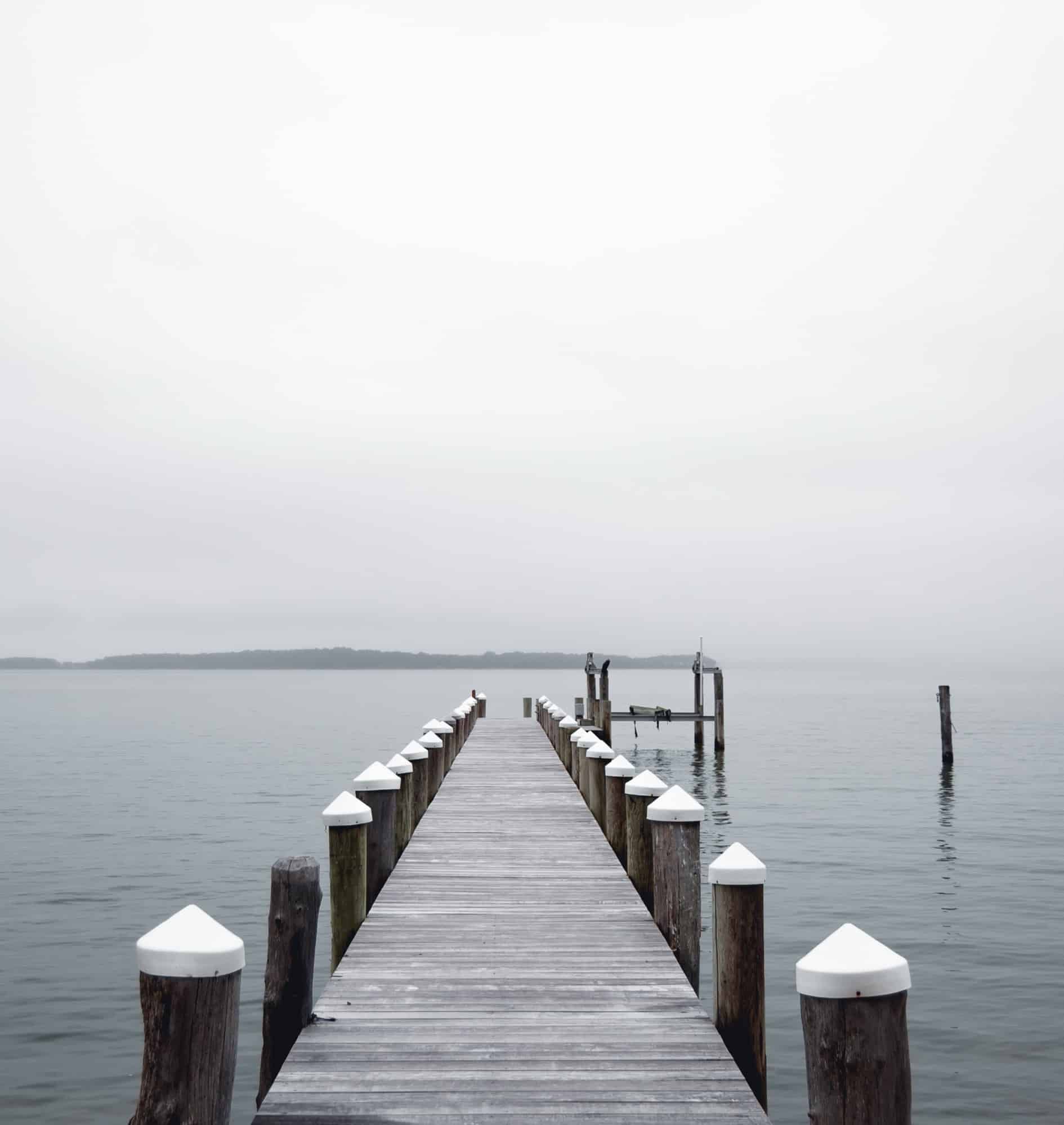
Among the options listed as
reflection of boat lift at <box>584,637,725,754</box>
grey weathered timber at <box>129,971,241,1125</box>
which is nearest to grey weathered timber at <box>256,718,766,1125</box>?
grey weathered timber at <box>129,971,241,1125</box>

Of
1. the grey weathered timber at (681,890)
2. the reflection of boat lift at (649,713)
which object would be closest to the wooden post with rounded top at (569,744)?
the grey weathered timber at (681,890)

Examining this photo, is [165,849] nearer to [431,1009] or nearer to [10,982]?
[10,982]

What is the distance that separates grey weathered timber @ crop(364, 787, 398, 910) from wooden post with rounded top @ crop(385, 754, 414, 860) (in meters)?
1.17

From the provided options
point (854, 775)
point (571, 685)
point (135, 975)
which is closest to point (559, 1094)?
point (135, 975)

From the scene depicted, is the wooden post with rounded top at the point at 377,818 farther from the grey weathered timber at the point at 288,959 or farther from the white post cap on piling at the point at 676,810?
the grey weathered timber at the point at 288,959

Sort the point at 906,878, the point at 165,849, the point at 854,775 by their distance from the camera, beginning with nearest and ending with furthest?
the point at 906,878 < the point at 165,849 < the point at 854,775

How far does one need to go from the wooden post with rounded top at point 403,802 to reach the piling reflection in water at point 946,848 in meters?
8.08

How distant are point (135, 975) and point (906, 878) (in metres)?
12.5

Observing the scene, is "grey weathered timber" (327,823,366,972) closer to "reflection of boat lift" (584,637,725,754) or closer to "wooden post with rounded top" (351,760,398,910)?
"wooden post with rounded top" (351,760,398,910)

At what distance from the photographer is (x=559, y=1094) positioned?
15.8ft

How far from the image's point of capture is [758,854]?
1983 cm

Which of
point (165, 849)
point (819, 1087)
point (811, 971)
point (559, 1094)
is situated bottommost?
point (165, 849)

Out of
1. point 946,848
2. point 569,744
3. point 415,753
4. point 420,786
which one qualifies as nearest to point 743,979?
point 415,753

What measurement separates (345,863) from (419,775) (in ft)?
17.0
